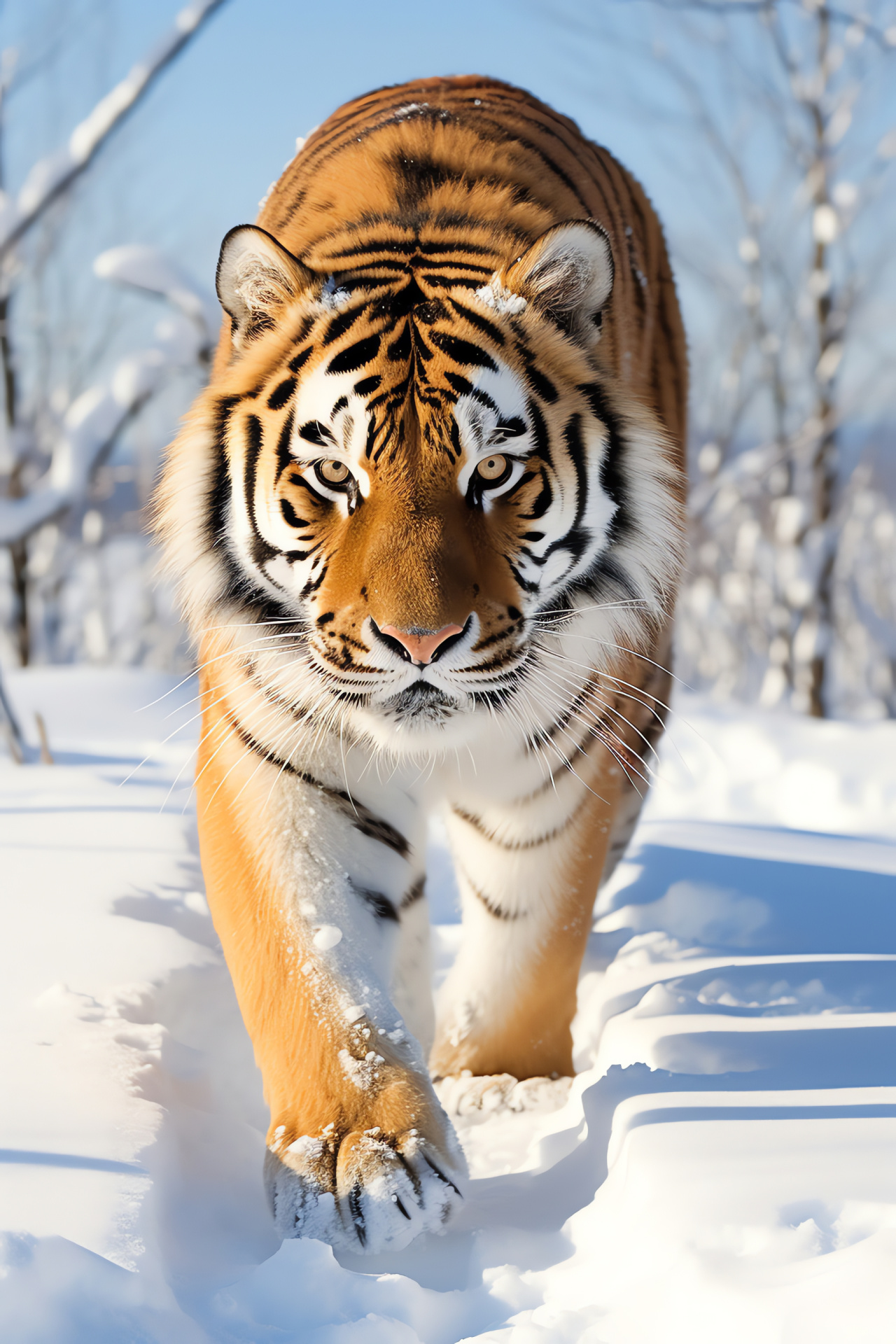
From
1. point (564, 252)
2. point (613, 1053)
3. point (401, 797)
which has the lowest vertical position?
point (613, 1053)

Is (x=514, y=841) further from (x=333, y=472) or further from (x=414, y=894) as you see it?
(x=333, y=472)

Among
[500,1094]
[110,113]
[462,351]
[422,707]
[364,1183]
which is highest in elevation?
[110,113]

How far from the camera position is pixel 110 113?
3.44m

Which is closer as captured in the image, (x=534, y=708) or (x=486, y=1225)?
(x=486, y=1225)

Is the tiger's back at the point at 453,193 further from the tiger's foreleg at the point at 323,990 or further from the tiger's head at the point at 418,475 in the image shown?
the tiger's foreleg at the point at 323,990

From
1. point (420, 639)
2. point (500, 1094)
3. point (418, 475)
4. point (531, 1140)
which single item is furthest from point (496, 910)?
point (418, 475)

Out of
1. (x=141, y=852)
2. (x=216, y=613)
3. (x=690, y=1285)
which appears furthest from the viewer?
(x=141, y=852)

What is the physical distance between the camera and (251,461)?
61.3 inches

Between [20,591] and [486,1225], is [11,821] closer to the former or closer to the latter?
[486,1225]

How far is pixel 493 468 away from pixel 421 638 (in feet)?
0.90

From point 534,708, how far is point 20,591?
28.3ft

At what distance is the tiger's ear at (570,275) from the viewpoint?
1519 millimetres


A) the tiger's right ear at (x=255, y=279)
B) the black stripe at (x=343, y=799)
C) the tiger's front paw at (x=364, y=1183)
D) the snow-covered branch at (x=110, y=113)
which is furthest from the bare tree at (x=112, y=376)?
the tiger's front paw at (x=364, y=1183)

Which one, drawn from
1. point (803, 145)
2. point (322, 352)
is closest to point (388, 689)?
point (322, 352)
